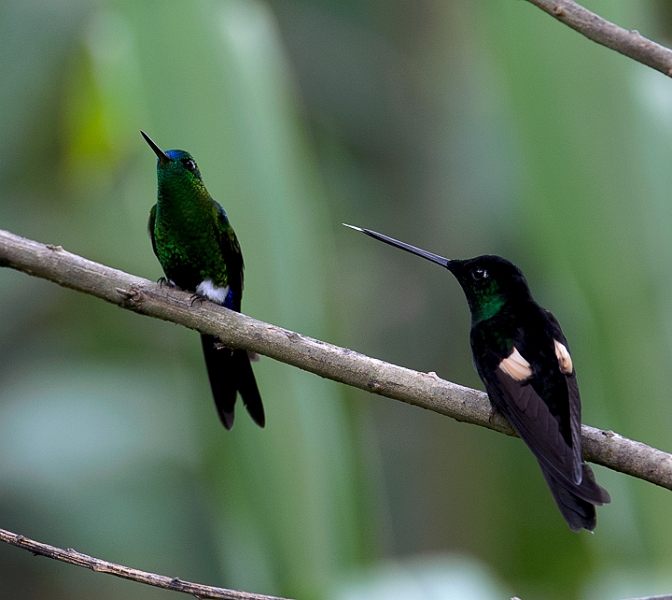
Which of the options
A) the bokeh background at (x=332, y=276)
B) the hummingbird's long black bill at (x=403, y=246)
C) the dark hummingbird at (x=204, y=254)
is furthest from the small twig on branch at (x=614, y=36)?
the bokeh background at (x=332, y=276)

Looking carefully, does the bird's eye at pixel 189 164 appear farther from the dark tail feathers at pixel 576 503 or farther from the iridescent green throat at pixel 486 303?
the dark tail feathers at pixel 576 503

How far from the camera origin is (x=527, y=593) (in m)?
3.96

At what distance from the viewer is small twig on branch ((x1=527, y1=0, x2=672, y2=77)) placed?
1.80 metres

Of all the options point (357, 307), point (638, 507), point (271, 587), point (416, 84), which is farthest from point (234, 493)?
point (416, 84)

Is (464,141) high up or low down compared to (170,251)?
up

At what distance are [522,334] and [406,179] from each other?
337 cm

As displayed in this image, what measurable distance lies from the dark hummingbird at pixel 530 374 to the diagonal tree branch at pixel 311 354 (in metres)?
0.07

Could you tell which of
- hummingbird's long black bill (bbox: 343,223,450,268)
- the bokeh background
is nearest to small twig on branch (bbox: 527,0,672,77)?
hummingbird's long black bill (bbox: 343,223,450,268)

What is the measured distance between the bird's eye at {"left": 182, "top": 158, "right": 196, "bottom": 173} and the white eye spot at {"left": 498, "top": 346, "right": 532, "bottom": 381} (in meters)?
1.01

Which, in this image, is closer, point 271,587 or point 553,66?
point 271,587

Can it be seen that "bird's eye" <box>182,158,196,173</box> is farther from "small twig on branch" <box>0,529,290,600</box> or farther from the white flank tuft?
"small twig on branch" <box>0,529,290,600</box>

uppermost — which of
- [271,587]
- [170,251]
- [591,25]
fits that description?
[170,251]

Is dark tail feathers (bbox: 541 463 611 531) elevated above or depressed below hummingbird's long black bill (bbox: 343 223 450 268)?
below

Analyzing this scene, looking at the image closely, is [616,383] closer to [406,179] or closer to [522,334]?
[522,334]
